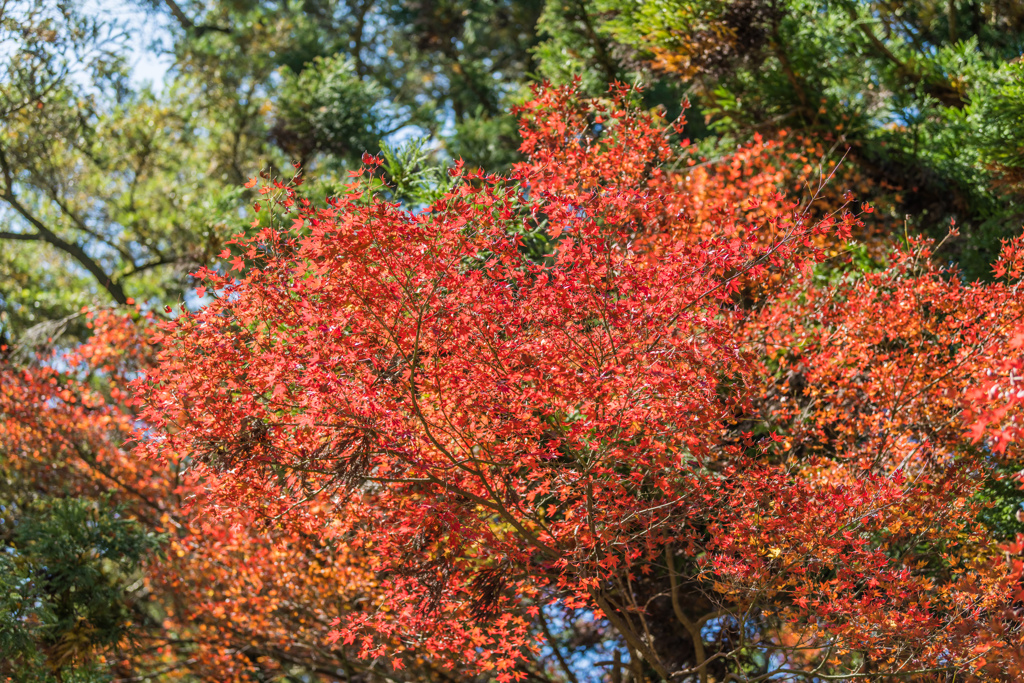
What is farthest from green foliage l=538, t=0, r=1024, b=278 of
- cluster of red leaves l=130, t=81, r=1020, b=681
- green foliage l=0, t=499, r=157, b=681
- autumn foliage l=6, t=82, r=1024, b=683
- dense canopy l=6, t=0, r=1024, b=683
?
green foliage l=0, t=499, r=157, b=681

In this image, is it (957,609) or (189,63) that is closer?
(957,609)

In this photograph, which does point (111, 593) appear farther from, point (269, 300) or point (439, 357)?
point (439, 357)

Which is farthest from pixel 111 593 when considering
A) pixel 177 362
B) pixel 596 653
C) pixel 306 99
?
pixel 306 99

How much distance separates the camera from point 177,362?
6.56 metres

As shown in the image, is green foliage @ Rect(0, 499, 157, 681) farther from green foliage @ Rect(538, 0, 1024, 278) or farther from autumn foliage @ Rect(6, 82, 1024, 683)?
green foliage @ Rect(538, 0, 1024, 278)

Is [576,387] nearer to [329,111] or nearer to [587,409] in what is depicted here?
[587,409]

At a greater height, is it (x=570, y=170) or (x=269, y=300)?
(x=570, y=170)

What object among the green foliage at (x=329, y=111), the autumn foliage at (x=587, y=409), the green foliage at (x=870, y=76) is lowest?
the autumn foliage at (x=587, y=409)

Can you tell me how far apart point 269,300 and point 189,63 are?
517 inches

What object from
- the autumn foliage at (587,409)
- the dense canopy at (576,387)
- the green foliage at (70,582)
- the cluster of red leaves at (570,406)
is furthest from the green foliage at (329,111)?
the cluster of red leaves at (570,406)

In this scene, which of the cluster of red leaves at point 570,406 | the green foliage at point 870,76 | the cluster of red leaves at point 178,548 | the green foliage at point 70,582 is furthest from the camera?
the green foliage at point 870,76

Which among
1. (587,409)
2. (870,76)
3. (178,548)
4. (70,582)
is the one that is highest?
(870,76)

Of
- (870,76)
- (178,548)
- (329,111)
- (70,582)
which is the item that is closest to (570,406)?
(70,582)

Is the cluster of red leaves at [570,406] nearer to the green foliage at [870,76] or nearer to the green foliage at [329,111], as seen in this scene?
the green foliage at [870,76]
